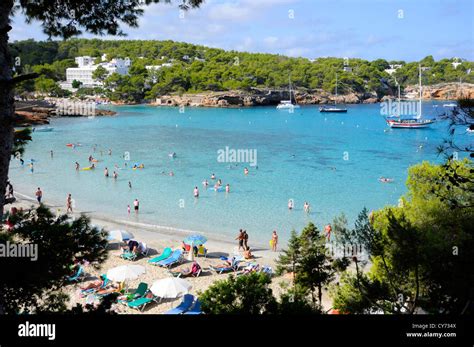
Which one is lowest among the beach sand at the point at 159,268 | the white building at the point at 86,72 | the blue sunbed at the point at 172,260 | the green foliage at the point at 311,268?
the beach sand at the point at 159,268

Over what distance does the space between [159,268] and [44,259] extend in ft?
28.8

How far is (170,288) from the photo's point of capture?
35.9ft

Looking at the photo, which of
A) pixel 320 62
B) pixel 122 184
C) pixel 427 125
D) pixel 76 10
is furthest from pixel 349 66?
pixel 76 10

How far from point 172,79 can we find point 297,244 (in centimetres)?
8935

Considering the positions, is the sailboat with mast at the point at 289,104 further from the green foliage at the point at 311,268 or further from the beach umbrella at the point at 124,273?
the green foliage at the point at 311,268

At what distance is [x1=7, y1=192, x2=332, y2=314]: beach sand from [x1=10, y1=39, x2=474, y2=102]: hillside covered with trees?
68.0 meters

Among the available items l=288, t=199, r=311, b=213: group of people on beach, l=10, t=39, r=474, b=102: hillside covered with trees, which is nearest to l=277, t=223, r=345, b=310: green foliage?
l=288, t=199, r=311, b=213: group of people on beach

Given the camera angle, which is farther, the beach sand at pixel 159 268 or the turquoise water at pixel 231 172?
the turquoise water at pixel 231 172

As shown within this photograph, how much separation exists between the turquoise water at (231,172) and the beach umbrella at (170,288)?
6.55 meters

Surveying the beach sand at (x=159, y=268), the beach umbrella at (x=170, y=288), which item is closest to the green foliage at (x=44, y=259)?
the beach sand at (x=159, y=268)

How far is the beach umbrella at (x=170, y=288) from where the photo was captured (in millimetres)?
10820

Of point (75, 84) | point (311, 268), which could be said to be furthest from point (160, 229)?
point (75, 84)

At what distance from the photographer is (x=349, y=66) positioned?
11400cm

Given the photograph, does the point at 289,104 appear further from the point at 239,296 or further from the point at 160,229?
the point at 239,296
